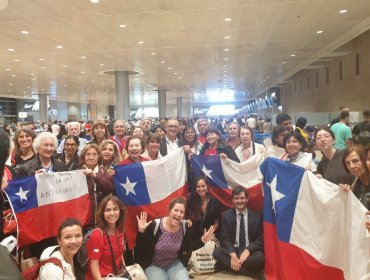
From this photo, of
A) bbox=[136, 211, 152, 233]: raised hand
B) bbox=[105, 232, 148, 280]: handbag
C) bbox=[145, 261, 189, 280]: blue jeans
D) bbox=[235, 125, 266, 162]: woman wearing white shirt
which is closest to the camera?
bbox=[105, 232, 148, 280]: handbag

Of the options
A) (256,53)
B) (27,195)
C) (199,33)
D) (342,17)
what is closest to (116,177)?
(27,195)

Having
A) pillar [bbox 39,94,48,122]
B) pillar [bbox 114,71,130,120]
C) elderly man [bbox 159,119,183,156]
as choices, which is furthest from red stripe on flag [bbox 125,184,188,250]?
pillar [bbox 39,94,48,122]

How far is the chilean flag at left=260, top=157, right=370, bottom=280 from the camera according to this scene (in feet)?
10.8

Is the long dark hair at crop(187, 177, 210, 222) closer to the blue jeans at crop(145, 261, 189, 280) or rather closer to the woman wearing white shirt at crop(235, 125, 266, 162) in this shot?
the blue jeans at crop(145, 261, 189, 280)

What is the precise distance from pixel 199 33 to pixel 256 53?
6.18 m

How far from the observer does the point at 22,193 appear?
4086 millimetres

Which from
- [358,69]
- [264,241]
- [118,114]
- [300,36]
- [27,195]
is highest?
[300,36]

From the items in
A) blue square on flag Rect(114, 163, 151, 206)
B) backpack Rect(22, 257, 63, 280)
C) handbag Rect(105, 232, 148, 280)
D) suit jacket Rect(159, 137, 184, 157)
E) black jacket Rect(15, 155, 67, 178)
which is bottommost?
handbag Rect(105, 232, 148, 280)

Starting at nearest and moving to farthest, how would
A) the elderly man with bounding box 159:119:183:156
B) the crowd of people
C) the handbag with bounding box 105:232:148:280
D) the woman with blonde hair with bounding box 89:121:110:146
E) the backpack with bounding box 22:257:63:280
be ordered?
1. the backpack with bounding box 22:257:63:280
2. the crowd of people
3. the handbag with bounding box 105:232:148:280
4. the woman with blonde hair with bounding box 89:121:110:146
5. the elderly man with bounding box 159:119:183:156

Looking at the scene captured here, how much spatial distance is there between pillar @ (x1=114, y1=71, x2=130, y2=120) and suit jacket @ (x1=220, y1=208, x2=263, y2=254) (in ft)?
62.1

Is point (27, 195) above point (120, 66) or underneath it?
underneath

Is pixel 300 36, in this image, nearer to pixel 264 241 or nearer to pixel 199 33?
pixel 199 33

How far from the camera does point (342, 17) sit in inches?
499

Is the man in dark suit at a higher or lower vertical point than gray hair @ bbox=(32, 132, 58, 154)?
lower
